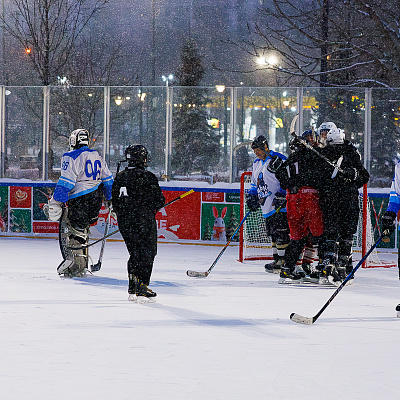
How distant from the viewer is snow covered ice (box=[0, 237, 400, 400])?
341cm

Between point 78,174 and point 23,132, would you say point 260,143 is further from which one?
point 23,132

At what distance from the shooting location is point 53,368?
3.70 m

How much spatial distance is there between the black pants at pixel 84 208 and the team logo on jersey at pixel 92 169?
0.16 meters

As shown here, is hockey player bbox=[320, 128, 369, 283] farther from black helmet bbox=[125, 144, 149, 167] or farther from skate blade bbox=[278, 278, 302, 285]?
black helmet bbox=[125, 144, 149, 167]

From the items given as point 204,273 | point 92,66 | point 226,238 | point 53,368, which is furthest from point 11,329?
point 92,66

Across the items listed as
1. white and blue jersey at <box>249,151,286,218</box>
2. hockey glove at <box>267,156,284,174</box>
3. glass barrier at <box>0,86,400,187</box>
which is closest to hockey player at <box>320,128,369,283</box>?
hockey glove at <box>267,156,284,174</box>

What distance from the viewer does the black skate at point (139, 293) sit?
18.8ft

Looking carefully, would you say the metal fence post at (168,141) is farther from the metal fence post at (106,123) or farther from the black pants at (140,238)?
the black pants at (140,238)

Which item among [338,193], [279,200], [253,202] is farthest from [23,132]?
[338,193]

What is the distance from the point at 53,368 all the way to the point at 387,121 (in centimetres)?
855

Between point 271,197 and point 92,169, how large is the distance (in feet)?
6.29

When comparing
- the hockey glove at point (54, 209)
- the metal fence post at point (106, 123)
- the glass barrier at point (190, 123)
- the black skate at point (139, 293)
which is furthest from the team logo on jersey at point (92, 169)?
the metal fence post at point (106, 123)

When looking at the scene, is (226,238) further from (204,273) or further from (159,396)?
(159,396)

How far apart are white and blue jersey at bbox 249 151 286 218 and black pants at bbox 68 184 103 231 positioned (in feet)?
5.63
